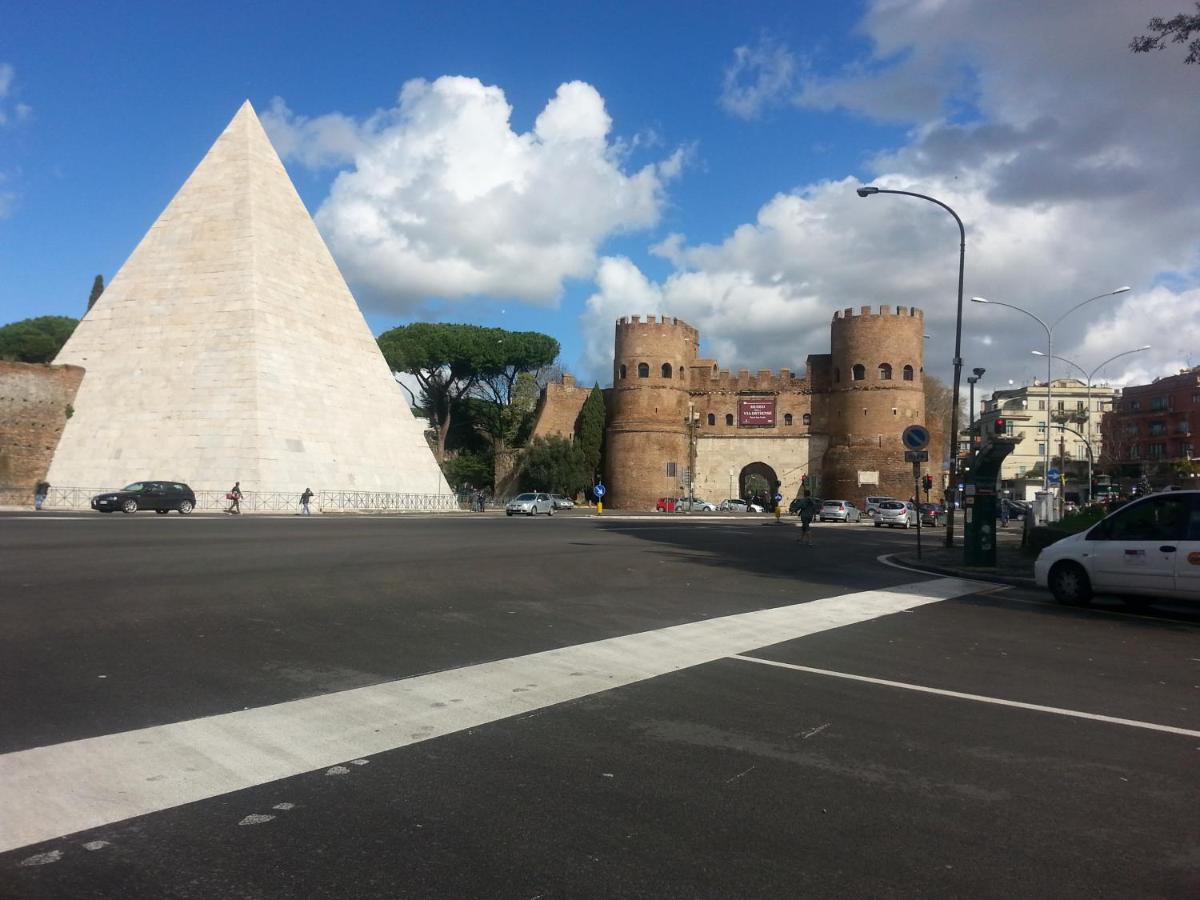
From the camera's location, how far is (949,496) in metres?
22.9

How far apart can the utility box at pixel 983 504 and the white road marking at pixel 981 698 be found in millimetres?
11268

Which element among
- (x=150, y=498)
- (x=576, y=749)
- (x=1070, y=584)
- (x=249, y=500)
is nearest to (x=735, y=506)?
(x=249, y=500)

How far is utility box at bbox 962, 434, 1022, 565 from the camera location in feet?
55.8

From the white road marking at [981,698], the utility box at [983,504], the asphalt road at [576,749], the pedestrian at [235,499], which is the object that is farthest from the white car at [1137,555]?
the pedestrian at [235,499]

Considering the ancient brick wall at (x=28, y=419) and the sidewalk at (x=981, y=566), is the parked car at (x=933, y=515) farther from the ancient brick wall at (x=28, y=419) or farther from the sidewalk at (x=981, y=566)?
the ancient brick wall at (x=28, y=419)

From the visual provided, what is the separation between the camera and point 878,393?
64.1m

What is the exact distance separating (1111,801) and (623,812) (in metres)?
2.41

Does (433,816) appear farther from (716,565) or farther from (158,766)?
(716,565)

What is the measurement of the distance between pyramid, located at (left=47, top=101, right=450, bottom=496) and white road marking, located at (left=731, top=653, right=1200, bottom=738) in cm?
3186

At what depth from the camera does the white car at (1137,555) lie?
10.2 meters

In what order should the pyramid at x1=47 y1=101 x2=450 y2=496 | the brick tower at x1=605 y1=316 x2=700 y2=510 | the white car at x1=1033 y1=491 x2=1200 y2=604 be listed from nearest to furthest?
1. the white car at x1=1033 y1=491 x2=1200 y2=604
2. the pyramid at x1=47 y1=101 x2=450 y2=496
3. the brick tower at x1=605 y1=316 x2=700 y2=510

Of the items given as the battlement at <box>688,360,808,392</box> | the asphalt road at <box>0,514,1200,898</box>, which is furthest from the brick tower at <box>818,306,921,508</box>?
the asphalt road at <box>0,514,1200,898</box>

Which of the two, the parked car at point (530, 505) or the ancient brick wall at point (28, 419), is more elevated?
the ancient brick wall at point (28, 419)

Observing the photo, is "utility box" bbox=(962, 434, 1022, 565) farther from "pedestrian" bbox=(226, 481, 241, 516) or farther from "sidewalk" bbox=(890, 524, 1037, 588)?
"pedestrian" bbox=(226, 481, 241, 516)
